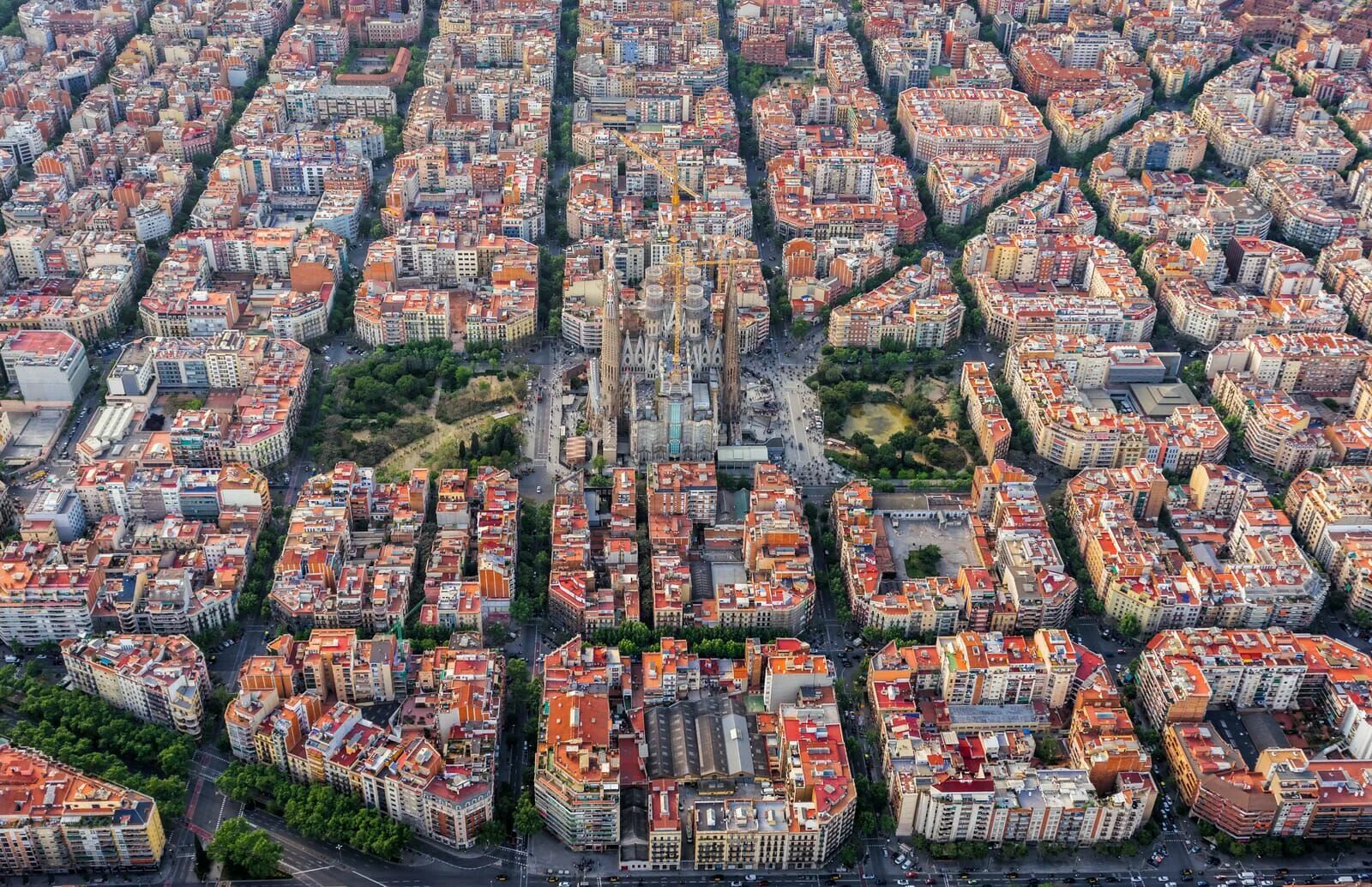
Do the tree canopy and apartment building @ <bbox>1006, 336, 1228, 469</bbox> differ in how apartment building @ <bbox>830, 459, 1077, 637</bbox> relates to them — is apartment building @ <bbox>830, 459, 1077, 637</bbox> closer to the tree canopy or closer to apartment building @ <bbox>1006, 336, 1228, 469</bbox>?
apartment building @ <bbox>1006, 336, 1228, 469</bbox>

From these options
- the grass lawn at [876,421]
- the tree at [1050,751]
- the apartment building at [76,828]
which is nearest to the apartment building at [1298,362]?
the grass lawn at [876,421]

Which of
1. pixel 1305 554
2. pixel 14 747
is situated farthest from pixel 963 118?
pixel 14 747

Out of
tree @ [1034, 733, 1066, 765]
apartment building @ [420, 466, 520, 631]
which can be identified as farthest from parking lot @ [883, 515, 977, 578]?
apartment building @ [420, 466, 520, 631]

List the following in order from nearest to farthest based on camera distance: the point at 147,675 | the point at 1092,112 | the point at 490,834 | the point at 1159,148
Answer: the point at 490,834
the point at 147,675
the point at 1159,148
the point at 1092,112

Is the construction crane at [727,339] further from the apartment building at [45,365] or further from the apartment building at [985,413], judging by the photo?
the apartment building at [45,365]

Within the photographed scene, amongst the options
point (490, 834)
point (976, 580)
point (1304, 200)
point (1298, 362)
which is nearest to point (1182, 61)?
point (1304, 200)

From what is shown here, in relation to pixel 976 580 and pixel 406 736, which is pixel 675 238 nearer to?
pixel 976 580
